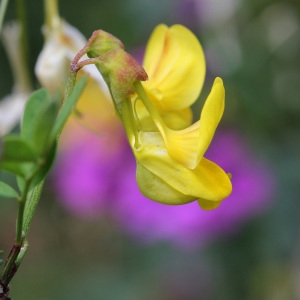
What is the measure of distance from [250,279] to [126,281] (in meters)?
0.24

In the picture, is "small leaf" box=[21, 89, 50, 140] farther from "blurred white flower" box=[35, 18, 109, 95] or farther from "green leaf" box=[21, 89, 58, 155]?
"blurred white flower" box=[35, 18, 109, 95]

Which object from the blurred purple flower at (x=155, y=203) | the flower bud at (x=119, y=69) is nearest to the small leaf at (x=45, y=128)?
the flower bud at (x=119, y=69)

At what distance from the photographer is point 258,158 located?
140 centimetres

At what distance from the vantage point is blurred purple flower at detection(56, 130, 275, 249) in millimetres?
1361

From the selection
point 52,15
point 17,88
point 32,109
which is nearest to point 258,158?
point 17,88

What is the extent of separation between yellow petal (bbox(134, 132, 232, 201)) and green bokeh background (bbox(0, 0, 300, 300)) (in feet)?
2.88

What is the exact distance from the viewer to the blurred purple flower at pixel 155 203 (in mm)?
1361

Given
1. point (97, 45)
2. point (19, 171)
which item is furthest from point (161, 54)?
point (19, 171)

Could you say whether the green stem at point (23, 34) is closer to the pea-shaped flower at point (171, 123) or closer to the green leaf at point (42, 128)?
the pea-shaped flower at point (171, 123)

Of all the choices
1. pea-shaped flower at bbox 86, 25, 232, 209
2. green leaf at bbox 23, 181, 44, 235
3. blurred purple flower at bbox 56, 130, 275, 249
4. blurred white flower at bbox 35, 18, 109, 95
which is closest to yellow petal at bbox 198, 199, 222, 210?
pea-shaped flower at bbox 86, 25, 232, 209

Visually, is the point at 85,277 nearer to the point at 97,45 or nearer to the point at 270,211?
the point at 270,211

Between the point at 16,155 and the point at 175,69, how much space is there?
216 mm

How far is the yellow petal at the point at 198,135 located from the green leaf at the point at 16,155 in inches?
3.9

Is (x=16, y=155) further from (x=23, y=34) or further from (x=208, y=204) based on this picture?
(x=23, y=34)
